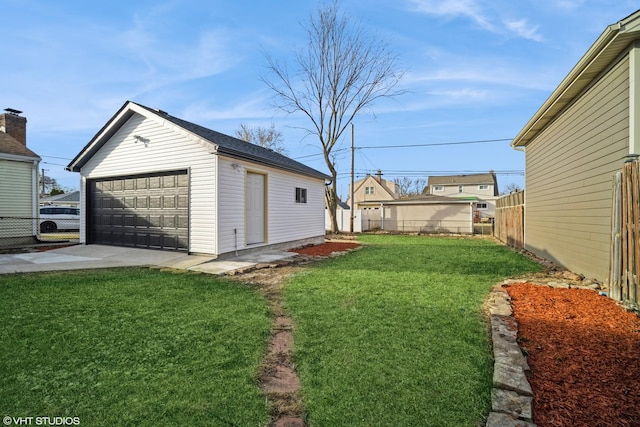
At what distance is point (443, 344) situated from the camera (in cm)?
313

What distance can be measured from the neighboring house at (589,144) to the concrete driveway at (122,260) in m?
7.06

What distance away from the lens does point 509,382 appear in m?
2.39

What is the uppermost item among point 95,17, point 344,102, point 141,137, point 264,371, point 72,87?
point 344,102

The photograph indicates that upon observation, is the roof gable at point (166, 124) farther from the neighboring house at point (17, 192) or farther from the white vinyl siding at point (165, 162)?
the neighboring house at point (17, 192)

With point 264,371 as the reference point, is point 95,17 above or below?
above

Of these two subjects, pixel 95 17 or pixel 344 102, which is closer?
pixel 95 17

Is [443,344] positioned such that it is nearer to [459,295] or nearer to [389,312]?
[389,312]

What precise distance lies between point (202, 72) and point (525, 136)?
1182 centimetres

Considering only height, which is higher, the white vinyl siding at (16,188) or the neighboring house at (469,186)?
the neighboring house at (469,186)

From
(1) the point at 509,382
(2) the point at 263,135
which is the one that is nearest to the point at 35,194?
(1) the point at 509,382

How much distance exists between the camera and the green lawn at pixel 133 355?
2.10 meters

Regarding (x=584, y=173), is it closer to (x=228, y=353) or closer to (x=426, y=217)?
(x=228, y=353)

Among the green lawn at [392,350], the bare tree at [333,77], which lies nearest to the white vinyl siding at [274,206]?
the green lawn at [392,350]

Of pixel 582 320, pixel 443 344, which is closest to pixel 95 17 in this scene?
pixel 443 344
